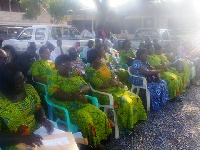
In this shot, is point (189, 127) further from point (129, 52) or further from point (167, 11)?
point (167, 11)

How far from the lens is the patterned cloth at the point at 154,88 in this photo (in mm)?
5090

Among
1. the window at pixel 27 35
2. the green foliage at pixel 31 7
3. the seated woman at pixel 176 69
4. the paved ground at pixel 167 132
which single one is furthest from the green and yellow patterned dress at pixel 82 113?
the green foliage at pixel 31 7

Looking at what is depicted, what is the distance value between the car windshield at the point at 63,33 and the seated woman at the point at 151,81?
4194 mm

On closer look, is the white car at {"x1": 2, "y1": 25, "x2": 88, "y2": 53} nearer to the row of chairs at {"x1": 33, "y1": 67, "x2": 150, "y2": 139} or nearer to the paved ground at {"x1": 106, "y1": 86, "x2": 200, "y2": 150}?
the row of chairs at {"x1": 33, "y1": 67, "x2": 150, "y2": 139}

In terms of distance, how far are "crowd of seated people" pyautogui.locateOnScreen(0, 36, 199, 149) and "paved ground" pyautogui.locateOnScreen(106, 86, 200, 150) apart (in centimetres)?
20

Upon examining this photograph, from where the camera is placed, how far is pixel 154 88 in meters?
5.09

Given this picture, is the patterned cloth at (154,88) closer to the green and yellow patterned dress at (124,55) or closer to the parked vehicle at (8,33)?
the green and yellow patterned dress at (124,55)

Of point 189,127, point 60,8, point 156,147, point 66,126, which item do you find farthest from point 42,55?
point 60,8

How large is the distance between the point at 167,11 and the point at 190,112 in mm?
16939

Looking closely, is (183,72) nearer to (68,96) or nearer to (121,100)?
(121,100)

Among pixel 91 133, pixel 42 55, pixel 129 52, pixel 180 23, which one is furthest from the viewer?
pixel 180 23

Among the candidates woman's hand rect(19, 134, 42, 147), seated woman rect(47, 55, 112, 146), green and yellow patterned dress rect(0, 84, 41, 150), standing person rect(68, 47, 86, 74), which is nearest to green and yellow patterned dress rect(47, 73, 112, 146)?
seated woman rect(47, 55, 112, 146)

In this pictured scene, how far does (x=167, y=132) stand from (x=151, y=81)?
1.40 meters

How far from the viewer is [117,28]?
21531 mm
